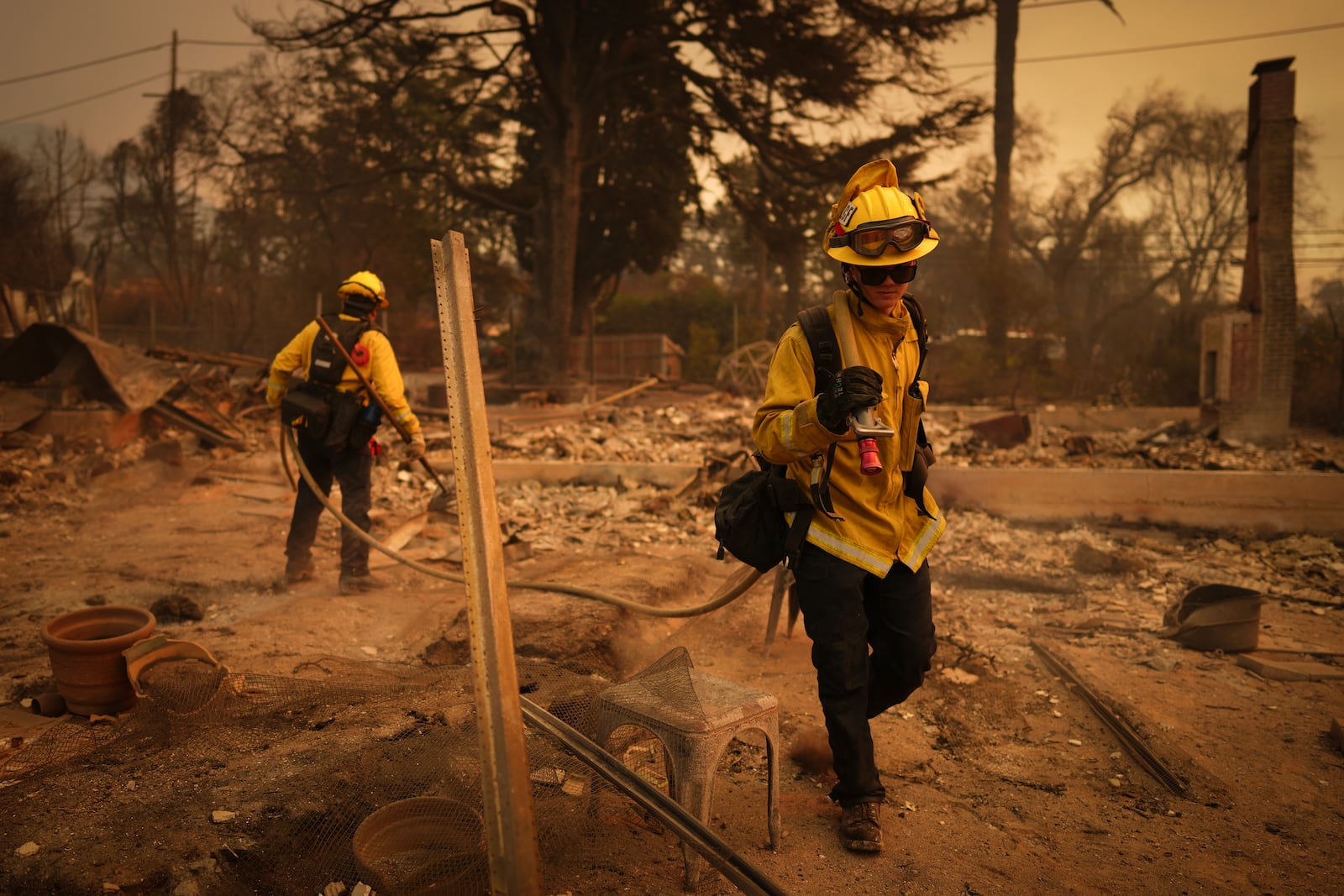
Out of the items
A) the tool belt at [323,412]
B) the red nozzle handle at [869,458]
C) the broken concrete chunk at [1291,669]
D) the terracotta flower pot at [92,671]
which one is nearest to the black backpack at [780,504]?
the red nozzle handle at [869,458]

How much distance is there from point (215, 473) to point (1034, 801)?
931 cm

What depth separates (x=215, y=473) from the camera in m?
9.97

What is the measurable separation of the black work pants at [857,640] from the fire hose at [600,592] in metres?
0.32

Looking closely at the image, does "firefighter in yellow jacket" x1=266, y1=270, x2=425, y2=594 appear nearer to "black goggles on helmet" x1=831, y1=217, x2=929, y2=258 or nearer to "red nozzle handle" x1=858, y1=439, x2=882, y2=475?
"black goggles on helmet" x1=831, y1=217, x2=929, y2=258

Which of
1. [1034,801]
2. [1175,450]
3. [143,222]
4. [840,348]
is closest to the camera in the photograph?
[840,348]

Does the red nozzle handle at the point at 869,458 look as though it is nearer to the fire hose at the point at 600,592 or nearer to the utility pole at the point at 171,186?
the fire hose at the point at 600,592

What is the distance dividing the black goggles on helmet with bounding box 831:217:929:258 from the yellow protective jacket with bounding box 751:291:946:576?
7.8 inches

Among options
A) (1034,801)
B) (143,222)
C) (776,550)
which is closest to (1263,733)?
(1034,801)

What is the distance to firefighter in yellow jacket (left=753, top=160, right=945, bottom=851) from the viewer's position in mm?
2803

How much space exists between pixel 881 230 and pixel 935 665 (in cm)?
267

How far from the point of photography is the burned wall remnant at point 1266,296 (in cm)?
1178

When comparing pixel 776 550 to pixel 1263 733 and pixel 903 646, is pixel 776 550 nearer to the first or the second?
pixel 903 646

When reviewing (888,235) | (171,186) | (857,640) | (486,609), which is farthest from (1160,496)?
(171,186)

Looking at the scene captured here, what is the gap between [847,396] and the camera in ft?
8.17
